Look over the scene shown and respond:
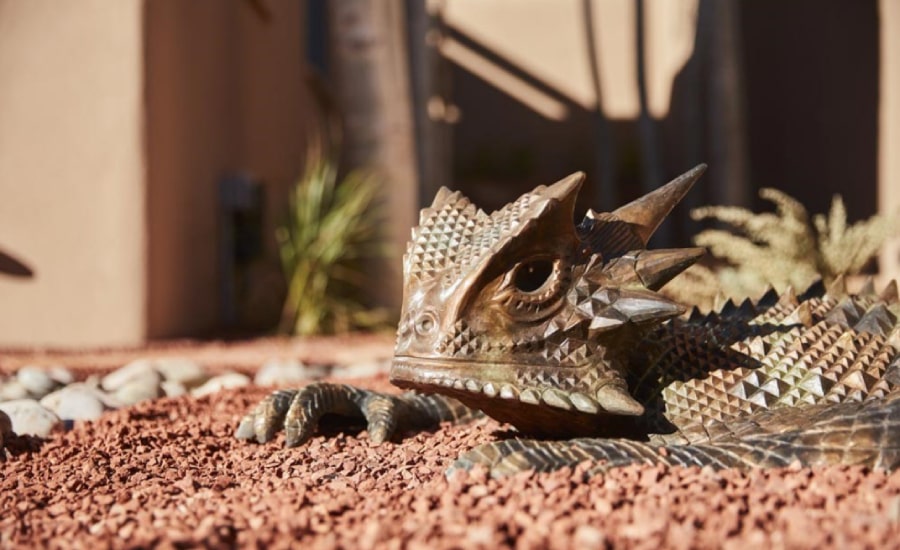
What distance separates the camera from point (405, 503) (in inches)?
81.6

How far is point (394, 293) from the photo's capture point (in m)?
9.38

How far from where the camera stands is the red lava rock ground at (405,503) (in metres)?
1.75

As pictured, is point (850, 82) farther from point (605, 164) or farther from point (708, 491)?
point (708, 491)

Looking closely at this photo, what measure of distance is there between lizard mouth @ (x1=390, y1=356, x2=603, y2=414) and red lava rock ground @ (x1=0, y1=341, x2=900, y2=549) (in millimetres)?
207

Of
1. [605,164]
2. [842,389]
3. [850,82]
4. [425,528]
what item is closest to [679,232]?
[605,164]

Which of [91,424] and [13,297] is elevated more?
[13,297]

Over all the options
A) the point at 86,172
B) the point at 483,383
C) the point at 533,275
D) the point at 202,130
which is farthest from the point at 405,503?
the point at 202,130

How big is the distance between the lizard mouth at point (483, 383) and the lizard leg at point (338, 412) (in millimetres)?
654

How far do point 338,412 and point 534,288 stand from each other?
103 centimetres

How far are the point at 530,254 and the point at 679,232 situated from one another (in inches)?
537

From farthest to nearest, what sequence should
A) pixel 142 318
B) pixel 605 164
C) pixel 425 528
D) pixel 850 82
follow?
pixel 605 164, pixel 850 82, pixel 142 318, pixel 425 528

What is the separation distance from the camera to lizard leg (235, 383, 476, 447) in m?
2.89

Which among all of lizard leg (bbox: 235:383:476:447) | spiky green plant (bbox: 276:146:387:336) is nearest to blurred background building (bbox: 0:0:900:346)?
spiky green plant (bbox: 276:146:387:336)

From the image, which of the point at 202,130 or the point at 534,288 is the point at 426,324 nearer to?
the point at 534,288
